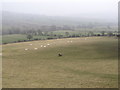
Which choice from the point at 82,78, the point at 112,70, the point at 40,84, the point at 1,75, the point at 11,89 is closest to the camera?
the point at 11,89

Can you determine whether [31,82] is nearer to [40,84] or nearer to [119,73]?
[40,84]

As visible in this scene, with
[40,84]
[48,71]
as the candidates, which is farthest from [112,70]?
[40,84]

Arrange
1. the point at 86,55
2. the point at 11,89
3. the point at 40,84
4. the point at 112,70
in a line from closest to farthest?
the point at 11,89
the point at 40,84
the point at 112,70
the point at 86,55

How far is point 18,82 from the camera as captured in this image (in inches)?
986

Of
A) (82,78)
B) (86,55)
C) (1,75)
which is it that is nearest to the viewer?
(82,78)

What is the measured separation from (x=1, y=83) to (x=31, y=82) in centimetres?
389

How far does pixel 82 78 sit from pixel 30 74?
8581mm

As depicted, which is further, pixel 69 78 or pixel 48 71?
pixel 48 71

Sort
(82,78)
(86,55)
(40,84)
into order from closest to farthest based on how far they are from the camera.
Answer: (40,84), (82,78), (86,55)

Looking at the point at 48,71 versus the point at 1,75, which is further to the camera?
the point at 48,71

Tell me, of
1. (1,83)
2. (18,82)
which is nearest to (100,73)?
(18,82)

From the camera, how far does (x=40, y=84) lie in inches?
952

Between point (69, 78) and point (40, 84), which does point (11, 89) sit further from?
point (69, 78)

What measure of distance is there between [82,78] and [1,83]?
1120 centimetres
